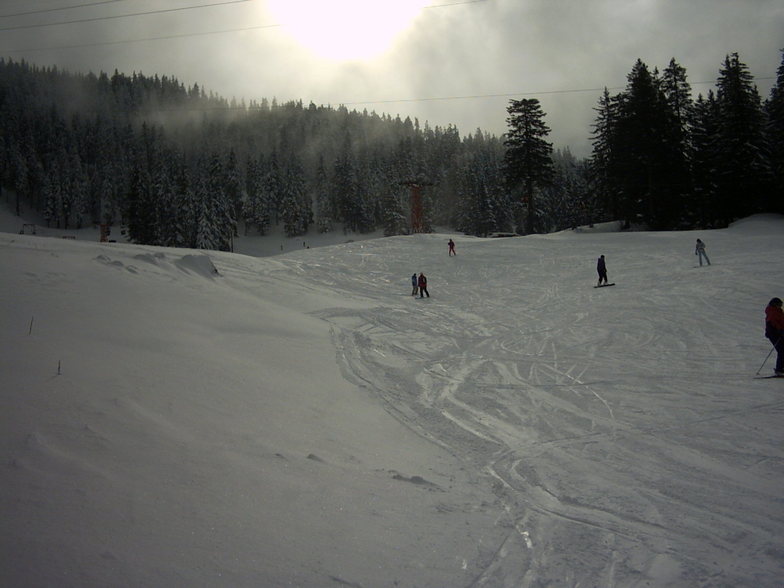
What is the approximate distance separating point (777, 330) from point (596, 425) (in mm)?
5522

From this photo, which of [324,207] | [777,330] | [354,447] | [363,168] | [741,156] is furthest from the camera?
[363,168]

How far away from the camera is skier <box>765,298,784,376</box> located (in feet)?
33.3

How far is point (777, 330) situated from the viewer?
10.4 metres

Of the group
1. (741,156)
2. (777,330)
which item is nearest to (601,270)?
(777,330)

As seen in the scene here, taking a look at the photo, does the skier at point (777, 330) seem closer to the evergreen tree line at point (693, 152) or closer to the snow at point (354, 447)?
the snow at point (354, 447)

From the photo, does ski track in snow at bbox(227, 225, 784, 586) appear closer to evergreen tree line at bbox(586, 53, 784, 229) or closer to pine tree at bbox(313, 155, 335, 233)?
evergreen tree line at bbox(586, 53, 784, 229)

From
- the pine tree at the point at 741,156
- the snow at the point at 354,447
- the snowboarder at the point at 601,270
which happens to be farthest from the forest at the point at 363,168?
the snow at the point at 354,447

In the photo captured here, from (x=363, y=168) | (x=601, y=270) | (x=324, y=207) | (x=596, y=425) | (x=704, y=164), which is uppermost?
(x=363, y=168)

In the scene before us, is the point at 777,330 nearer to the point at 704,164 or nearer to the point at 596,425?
the point at 596,425

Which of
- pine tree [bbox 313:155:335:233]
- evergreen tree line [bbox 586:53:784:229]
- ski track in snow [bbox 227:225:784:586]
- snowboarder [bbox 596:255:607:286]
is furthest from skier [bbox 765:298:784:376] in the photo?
pine tree [bbox 313:155:335:233]

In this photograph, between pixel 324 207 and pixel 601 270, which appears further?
pixel 324 207

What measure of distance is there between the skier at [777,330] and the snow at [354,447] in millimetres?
892

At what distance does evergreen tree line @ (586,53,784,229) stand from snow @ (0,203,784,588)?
35420mm

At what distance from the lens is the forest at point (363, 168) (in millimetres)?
46375
